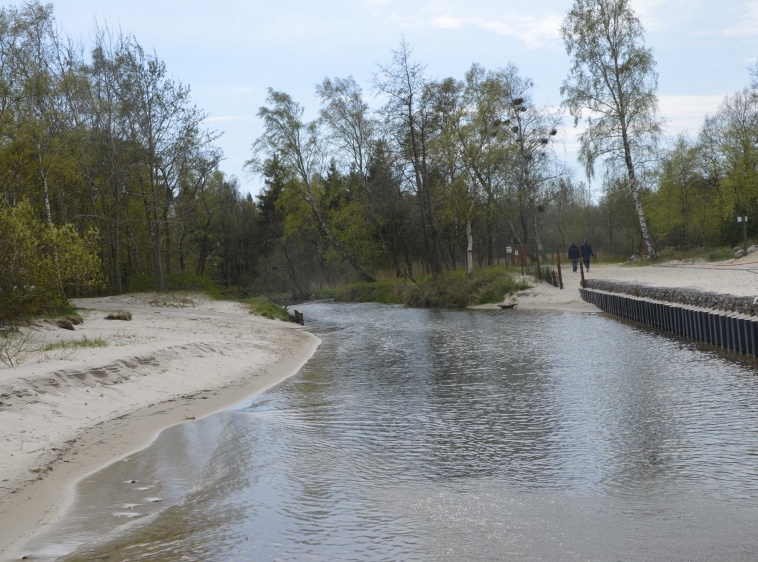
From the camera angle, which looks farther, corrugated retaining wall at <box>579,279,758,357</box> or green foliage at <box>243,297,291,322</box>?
green foliage at <box>243,297,291,322</box>

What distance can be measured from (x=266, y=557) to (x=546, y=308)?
29.6 m

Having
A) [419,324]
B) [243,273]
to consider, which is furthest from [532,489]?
[243,273]

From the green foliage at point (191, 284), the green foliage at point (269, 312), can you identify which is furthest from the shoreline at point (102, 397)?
the green foliage at point (191, 284)

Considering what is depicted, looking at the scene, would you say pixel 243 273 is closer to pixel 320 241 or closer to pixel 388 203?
pixel 320 241

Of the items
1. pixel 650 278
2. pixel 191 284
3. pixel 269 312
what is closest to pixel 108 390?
pixel 269 312

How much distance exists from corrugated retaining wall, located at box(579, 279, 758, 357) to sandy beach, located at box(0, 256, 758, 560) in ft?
5.63

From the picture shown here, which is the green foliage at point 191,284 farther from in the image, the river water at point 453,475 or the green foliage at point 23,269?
the river water at point 453,475

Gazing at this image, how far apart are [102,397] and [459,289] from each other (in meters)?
31.1

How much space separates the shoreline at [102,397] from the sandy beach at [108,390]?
0.02m

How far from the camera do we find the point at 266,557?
6.08m

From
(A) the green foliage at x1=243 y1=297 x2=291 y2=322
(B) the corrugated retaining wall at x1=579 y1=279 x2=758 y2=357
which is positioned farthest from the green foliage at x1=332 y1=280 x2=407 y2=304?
(B) the corrugated retaining wall at x1=579 y1=279 x2=758 y2=357

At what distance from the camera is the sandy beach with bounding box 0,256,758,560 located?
25.4 ft

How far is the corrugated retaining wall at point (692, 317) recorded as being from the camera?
16.5m

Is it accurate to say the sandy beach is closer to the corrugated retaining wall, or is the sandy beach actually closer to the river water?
the river water
